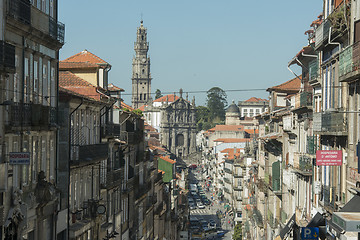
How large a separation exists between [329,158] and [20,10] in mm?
10886

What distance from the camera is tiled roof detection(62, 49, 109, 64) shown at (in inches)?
1421

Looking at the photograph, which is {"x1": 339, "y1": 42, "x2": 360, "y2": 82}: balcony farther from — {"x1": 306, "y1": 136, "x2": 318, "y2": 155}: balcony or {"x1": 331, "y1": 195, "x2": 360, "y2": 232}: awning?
{"x1": 306, "y1": 136, "x2": 318, "y2": 155}: balcony

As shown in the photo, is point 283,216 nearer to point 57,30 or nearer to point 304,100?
point 304,100

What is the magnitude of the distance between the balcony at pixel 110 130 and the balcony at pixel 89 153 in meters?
1.33

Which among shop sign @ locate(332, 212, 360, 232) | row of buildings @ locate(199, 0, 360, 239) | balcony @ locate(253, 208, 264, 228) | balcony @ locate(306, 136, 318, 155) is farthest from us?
balcony @ locate(253, 208, 264, 228)

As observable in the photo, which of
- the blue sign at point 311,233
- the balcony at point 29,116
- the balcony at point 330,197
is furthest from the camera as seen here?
the blue sign at point 311,233

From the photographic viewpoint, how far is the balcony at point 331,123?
24.4 meters

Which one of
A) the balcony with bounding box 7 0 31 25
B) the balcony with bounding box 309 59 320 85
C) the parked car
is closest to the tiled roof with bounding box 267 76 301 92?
the balcony with bounding box 309 59 320 85

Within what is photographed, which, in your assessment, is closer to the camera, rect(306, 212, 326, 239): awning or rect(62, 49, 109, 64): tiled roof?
rect(306, 212, 326, 239): awning

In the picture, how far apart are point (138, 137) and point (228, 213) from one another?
81.4 metres

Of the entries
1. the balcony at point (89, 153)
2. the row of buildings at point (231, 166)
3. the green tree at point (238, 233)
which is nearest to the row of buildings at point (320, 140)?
the balcony at point (89, 153)

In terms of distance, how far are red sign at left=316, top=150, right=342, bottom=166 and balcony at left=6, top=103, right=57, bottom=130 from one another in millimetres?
8597

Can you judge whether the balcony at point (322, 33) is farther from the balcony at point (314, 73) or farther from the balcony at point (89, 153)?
the balcony at point (89, 153)

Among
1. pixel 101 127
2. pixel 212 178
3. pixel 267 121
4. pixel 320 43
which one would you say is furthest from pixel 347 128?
pixel 212 178
